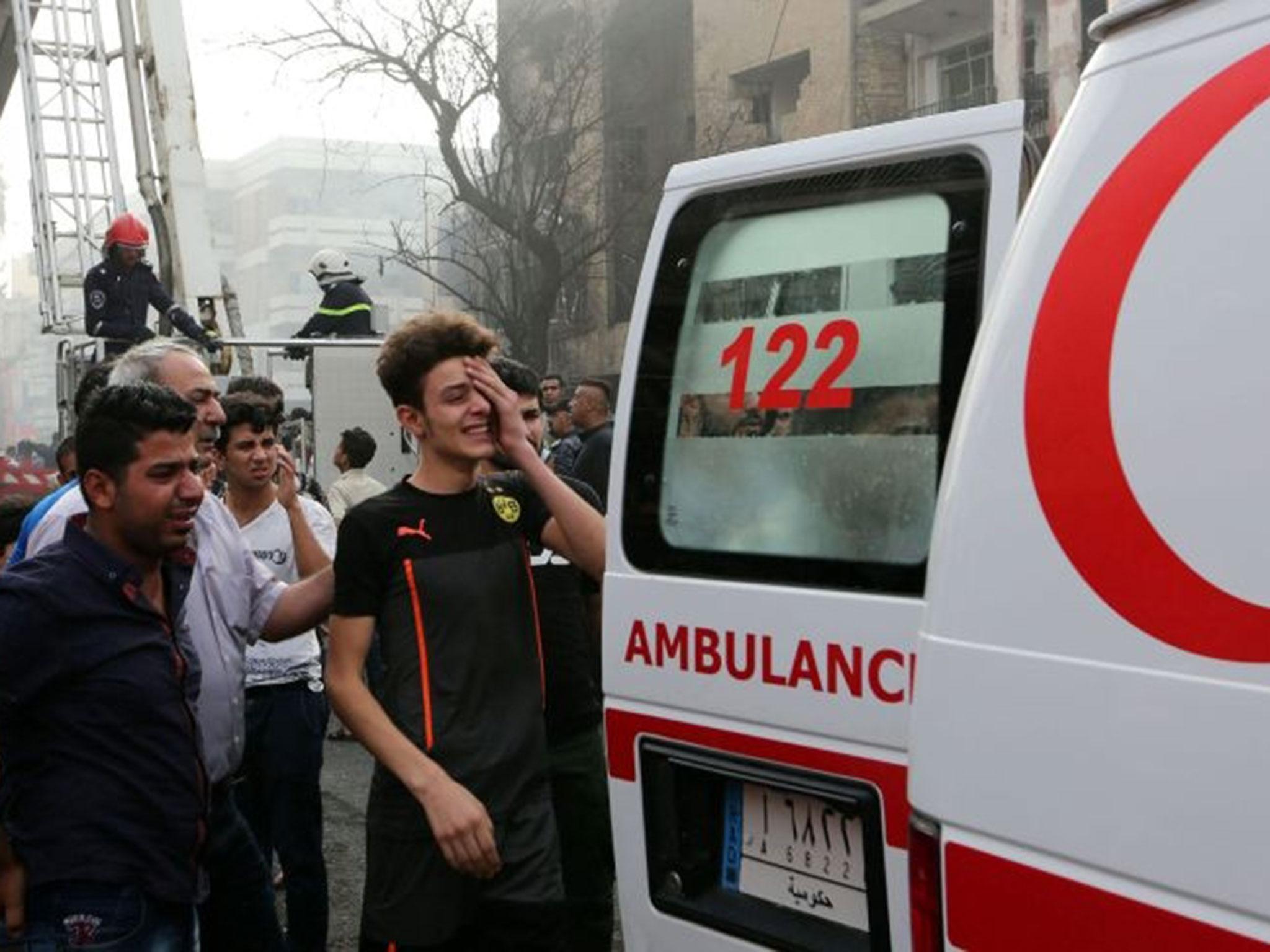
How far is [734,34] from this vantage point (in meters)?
25.0

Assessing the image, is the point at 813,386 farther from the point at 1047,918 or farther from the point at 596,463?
the point at 596,463

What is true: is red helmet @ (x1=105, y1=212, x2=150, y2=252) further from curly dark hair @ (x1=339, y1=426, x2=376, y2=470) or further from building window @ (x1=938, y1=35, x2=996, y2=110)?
building window @ (x1=938, y1=35, x2=996, y2=110)

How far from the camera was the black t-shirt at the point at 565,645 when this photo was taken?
369 centimetres

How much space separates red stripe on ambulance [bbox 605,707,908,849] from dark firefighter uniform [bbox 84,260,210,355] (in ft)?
22.2

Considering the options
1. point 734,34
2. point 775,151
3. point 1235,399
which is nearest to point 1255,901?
point 1235,399

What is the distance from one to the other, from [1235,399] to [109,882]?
1987 millimetres

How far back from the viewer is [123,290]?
Answer: 360 inches

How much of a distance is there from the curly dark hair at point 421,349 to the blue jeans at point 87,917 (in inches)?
42.2

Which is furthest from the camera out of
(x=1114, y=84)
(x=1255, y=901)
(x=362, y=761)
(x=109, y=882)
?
(x=362, y=761)

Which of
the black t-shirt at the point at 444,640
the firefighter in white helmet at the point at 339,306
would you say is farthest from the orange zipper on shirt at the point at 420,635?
the firefighter in white helmet at the point at 339,306

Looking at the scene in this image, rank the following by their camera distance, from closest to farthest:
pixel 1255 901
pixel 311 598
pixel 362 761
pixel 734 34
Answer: pixel 1255 901 < pixel 311 598 < pixel 362 761 < pixel 734 34

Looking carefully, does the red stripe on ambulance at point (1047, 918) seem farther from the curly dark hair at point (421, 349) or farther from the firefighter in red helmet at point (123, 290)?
the firefighter in red helmet at point (123, 290)

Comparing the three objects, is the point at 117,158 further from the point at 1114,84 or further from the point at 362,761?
the point at 1114,84

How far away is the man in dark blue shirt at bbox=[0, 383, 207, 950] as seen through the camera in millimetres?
2664
